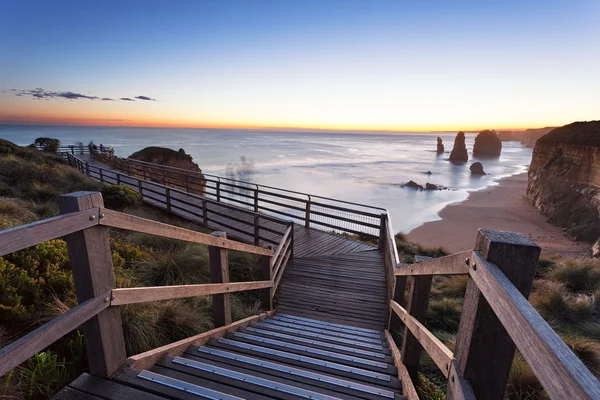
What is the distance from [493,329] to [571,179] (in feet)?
131

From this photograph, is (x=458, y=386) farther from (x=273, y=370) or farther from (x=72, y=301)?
(x=72, y=301)

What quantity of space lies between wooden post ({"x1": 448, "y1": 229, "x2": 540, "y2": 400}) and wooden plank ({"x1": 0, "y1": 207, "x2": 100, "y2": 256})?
1866mm

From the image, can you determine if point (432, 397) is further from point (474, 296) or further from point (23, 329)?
point (23, 329)

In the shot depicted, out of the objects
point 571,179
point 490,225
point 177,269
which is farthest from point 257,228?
point 571,179

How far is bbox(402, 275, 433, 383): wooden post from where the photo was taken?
269 cm

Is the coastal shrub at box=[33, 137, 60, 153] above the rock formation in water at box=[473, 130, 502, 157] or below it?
above

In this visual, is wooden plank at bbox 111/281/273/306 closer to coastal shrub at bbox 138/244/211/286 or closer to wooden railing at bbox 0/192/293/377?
wooden railing at bbox 0/192/293/377

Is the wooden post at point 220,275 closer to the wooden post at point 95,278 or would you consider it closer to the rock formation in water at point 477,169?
the wooden post at point 95,278

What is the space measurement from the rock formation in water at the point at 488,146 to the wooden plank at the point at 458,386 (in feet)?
464


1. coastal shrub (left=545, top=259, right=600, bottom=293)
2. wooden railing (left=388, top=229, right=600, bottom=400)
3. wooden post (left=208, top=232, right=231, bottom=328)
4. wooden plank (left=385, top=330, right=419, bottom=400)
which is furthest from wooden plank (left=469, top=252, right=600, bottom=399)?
coastal shrub (left=545, top=259, right=600, bottom=293)

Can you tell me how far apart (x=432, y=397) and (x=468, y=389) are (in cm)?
207

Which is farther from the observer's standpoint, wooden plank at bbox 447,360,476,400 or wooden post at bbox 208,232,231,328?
wooden post at bbox 208,232,231,328

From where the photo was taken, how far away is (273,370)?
8.54 ft

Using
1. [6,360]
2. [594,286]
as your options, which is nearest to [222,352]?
[6,360]
